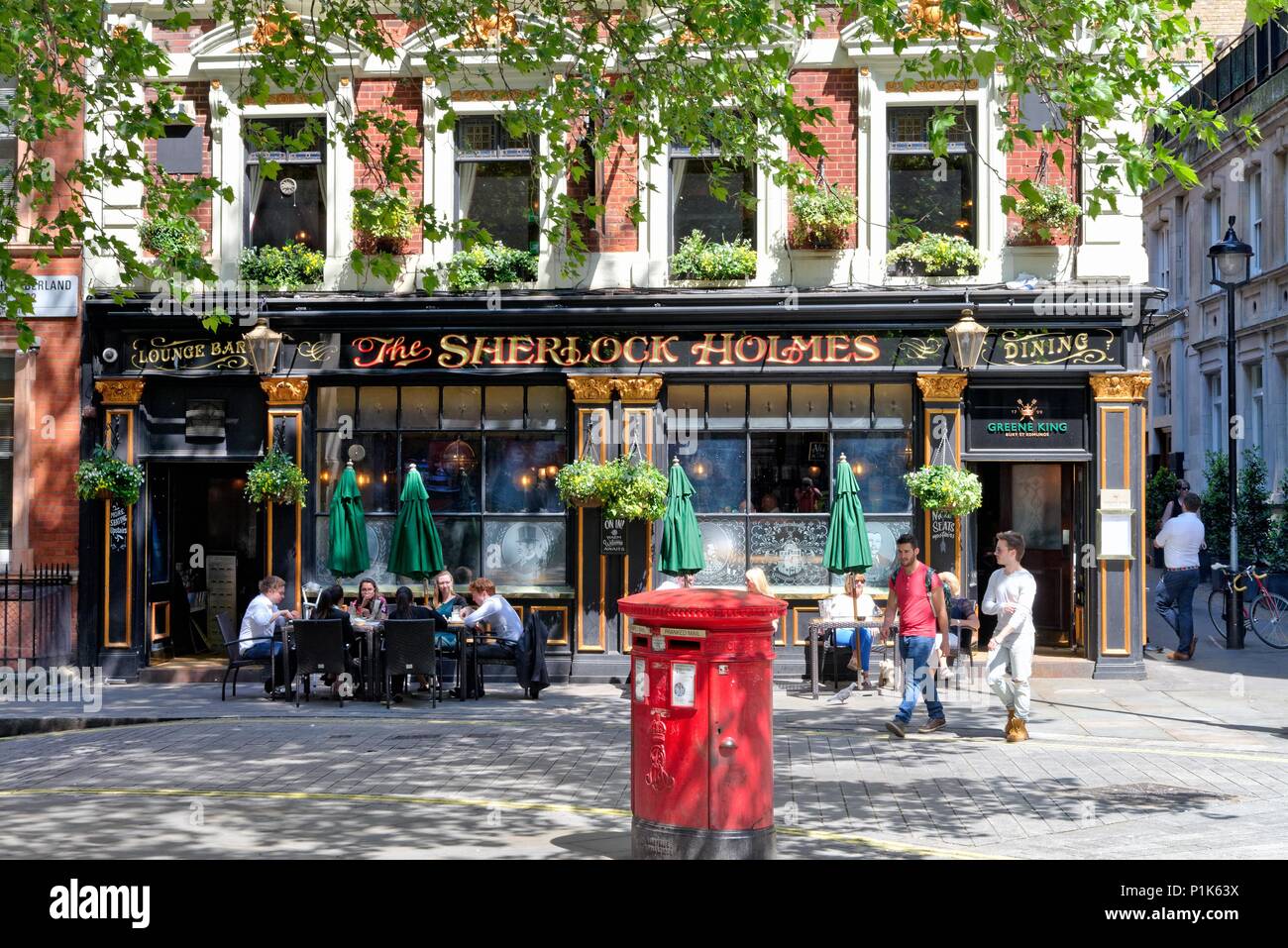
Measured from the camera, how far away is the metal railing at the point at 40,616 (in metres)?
18.5

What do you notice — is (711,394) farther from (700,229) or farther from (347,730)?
(347,730)

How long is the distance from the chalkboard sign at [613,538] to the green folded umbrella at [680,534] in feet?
2.92

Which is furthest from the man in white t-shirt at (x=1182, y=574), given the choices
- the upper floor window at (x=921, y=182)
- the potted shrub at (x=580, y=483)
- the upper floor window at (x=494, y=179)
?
the upper floor window at (x=494, y=179)

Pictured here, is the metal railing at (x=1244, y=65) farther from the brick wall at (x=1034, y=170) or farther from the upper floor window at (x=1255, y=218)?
the brick wall at (x=1034, y=170)

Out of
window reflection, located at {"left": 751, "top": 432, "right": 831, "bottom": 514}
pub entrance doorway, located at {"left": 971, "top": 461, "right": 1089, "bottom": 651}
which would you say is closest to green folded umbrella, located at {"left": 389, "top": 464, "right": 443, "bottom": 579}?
window reflection, located at {"left": 751, "top": 432, "right": 831, "bottom": 514}

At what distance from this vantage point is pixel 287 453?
728 inches

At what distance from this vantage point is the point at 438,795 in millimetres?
10102

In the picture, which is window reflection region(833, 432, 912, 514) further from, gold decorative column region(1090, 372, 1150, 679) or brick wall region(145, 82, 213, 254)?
brick wall region(145, 82, 213, 254)

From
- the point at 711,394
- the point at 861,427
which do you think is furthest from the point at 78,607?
the point at 861,427

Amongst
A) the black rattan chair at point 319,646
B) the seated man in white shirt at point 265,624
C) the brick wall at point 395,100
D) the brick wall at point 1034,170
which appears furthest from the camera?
the brick wall at point 395,100

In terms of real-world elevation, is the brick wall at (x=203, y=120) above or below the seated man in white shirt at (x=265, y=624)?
above

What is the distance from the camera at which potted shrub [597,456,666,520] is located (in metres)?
17.6

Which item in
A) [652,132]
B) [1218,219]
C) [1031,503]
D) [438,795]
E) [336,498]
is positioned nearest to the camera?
[438,795]

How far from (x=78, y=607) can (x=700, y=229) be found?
9157mm
